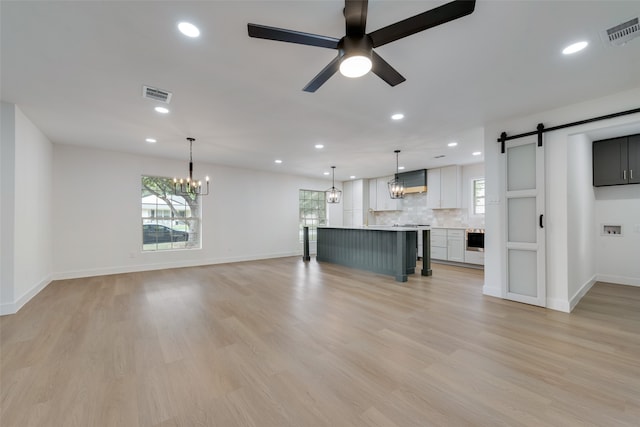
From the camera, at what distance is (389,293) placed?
163 inches

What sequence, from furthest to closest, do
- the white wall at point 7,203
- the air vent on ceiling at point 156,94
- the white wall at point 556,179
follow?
the white wall at point 7,203 < the white wall at point 556,179 < the air vent on ceiling at point 156,94

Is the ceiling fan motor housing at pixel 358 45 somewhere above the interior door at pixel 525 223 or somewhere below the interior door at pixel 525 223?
above

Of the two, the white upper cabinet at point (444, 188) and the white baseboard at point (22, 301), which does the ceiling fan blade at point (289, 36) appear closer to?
the white baseboard at point (22, 301)

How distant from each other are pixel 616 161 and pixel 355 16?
5757 millimetres

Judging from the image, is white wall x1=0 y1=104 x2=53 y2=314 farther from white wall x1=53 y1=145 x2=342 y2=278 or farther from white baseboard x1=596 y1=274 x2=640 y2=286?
white baseboard x1=596 y1=274 x2=640 y2=286

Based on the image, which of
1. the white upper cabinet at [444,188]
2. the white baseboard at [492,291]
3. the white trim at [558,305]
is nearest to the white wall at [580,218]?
the white trim at [558,305]

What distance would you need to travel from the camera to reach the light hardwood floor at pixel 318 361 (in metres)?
1.63

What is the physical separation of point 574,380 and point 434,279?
10.3 ft

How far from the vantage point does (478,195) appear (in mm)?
6805

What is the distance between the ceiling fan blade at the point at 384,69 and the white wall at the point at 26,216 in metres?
4.68

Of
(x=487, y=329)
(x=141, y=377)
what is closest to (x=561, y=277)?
(x=487, y=329)

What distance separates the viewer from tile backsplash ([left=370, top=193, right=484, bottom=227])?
700 centimetres

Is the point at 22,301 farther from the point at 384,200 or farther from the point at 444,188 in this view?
the point at 444,188

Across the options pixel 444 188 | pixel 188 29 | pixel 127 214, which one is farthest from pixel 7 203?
pixel 444 188
